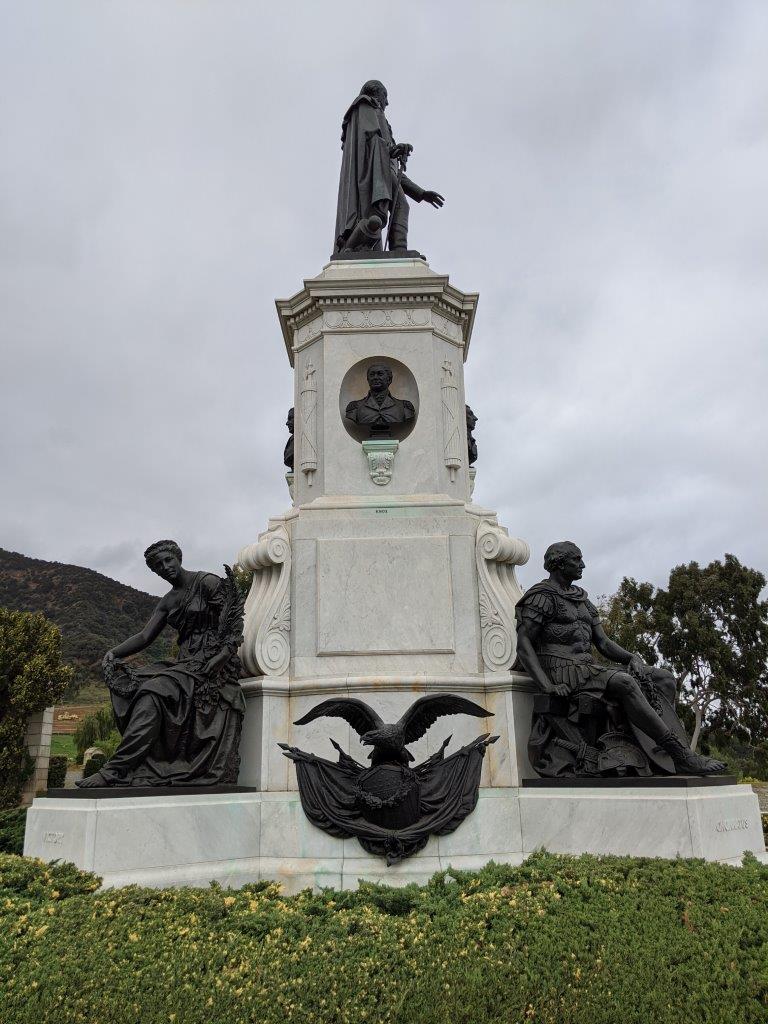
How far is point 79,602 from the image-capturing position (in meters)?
74.6

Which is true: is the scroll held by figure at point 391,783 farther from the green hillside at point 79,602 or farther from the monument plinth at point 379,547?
the green hillside at point 79,602

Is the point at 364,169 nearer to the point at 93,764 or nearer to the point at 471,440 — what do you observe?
the point at 471,440

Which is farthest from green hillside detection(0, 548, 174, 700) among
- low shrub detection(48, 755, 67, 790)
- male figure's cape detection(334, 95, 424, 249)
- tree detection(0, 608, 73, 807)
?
male figure's cape detection(334, 95, 424, 249)

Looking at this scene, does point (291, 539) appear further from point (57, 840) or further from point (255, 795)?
point (57, 840)

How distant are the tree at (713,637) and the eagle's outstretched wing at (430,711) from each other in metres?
25.8

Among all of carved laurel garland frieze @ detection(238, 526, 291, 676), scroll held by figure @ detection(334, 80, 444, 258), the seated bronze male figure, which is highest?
scroll held by figure @ detection(334, 80, 444, 258)

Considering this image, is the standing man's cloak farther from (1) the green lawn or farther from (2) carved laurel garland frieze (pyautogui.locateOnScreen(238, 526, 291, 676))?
(1) the green lawn

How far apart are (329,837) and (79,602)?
240ft

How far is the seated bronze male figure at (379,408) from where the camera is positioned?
9.68 metres

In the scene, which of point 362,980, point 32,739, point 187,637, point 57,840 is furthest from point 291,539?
point 32,739

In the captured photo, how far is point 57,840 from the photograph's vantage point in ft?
21.6

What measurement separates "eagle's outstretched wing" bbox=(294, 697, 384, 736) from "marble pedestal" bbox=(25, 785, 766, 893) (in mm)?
999

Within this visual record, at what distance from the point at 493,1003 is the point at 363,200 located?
400 inches

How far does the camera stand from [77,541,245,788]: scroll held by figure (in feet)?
23.8
